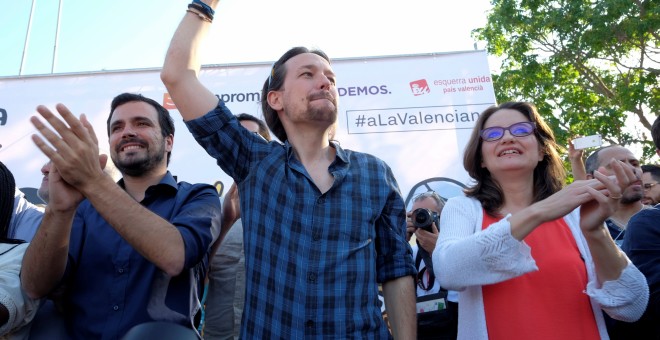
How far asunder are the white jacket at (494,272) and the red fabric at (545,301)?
1.4 inches

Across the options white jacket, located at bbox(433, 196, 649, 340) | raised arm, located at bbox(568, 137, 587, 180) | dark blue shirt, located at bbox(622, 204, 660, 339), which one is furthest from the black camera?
raised arm, located at bbox(568, 137, 587, 180)

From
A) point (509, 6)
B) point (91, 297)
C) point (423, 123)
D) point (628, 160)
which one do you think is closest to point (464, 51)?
point (423, 123)

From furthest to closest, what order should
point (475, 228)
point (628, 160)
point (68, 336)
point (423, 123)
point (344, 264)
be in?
point (423, 123)
point (628, 160)
point (475, 228)
point (68, 336)
point (344, 264)

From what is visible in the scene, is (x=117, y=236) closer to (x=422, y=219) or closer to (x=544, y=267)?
(x=422, y=219)

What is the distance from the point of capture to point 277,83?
2.25 m

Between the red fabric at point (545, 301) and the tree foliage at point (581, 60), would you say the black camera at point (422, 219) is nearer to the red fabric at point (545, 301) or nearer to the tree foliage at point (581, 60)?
the red fabric at point (545, 301)

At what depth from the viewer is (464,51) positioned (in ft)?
15.5

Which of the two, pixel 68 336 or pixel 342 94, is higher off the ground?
pixel 342 94

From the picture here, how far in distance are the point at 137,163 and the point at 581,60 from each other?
1037 centimetres

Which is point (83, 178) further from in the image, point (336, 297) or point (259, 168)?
point (336, 297)

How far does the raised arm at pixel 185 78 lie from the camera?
186cm

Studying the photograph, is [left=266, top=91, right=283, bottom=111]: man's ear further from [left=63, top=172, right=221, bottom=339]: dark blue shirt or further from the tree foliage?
the tree foliage

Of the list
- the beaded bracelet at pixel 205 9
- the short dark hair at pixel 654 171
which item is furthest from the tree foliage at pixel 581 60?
the beaded bracelet at pixel 205 9

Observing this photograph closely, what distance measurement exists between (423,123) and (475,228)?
8.57 ft
